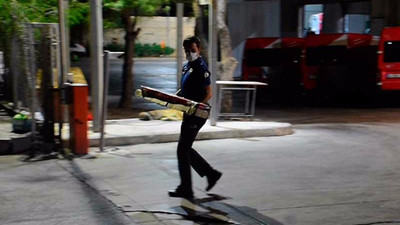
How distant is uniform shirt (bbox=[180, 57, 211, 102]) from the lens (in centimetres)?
693

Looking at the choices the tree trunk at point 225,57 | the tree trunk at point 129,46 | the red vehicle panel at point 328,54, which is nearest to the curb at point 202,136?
the tree trunk at point 225,57

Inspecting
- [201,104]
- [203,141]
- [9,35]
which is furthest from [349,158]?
[9,35]

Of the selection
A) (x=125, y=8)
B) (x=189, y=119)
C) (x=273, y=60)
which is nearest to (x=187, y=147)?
(x=189, y=119)

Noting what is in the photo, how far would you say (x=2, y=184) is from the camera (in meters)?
7.96

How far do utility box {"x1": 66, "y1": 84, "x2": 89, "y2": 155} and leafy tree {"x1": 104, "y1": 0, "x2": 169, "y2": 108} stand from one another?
4.36 metres

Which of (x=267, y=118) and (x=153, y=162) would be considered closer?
(x=153, y=162)

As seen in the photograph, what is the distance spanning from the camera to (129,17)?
15.4 metres

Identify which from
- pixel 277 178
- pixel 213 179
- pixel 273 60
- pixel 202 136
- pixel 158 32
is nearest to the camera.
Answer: pixel 213 179

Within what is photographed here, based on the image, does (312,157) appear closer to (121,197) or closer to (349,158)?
(349,158)

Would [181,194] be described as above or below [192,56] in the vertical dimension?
below

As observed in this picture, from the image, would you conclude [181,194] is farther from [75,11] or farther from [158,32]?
[158,32]

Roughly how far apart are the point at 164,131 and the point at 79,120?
208cm

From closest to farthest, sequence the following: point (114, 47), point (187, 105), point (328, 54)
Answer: point (187, 105) → point (328, 54) → point (114, 47)

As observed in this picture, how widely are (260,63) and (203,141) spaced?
10.1 metres
